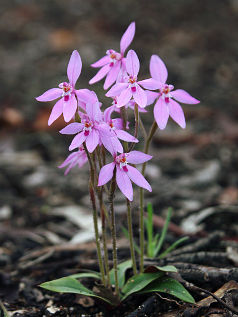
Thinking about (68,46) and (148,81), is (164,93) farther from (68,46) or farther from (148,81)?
(68,46)

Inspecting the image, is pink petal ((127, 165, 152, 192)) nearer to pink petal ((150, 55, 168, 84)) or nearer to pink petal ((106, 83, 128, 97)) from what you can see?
pink petal ((106, 83, 128, 97))

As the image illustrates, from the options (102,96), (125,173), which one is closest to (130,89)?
(125,173)

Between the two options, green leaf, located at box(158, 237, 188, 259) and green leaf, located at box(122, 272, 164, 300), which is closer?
green leaf, located at box(122, 272, 164, 300)

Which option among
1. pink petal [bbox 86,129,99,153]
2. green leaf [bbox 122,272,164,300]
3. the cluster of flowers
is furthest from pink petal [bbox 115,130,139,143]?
green leaf [bbox 122,272,164,300]

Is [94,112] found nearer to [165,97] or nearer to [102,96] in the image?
[165,97]

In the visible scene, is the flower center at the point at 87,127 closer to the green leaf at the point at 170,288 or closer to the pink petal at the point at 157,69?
the pink petal at the point at 157,69

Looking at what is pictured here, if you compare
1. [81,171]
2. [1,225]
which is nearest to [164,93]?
[1,225]

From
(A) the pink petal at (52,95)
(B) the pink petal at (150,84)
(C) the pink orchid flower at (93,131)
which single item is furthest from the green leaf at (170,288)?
(A) the pink petal at (52,95)
